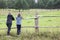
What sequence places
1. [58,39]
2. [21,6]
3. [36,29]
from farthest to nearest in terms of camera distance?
[21,6], [36,29], [58,39]

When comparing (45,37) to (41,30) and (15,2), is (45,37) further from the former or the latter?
(15,2)

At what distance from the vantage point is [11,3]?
63.0 m

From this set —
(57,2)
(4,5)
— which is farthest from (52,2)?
(4,5)

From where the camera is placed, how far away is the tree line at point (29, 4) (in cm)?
5847

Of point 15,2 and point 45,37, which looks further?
point 15,2

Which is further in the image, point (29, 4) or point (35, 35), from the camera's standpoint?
point (29, 4)

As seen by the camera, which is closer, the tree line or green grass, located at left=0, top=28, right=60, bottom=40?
green grass, located at left=0, top=28, right=60, bottom=40

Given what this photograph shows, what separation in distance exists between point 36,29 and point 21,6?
163ft

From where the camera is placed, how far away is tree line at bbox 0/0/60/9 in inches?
2302

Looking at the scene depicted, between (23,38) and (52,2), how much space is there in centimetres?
5030

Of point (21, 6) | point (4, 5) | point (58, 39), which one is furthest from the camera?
point (21, 6)

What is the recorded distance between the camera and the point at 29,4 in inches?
2486

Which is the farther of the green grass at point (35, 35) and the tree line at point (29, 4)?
the tree line at point (29, 4)

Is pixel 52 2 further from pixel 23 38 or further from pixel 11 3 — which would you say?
pixel 23 38
